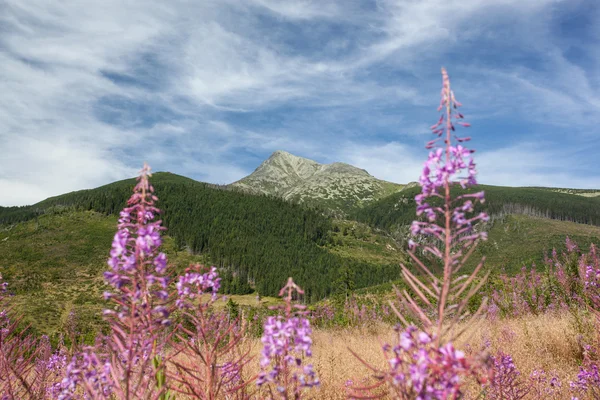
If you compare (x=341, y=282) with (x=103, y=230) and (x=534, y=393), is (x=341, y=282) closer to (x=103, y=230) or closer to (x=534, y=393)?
(x=534, y=393)

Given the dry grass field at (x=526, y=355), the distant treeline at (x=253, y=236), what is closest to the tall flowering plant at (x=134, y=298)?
the dry grass field at (x=526, y=355)

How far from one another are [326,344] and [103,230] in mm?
Answer: 110410

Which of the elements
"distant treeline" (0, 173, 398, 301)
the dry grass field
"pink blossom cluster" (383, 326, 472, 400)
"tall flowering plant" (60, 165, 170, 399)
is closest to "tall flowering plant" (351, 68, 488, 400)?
"pink blossom cluster" (383, 326, 472, 400)

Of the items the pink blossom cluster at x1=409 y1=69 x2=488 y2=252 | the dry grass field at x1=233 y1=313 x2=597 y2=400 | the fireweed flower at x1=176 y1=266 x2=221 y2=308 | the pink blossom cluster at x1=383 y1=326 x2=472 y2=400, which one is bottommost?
the dry grass field at x1=233 y1=313 x2=597 y2=400

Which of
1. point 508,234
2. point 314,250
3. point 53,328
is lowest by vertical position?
point 53,328

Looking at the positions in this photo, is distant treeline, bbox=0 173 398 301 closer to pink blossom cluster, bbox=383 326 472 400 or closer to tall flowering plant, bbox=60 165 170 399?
tall flowering plant, bbox=60 165 170 399

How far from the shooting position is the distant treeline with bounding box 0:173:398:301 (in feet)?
316

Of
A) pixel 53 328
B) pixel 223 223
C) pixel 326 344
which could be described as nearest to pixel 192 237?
pixel 223 223

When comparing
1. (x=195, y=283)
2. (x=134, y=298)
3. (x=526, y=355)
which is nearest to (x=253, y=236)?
(x=526, y=355)

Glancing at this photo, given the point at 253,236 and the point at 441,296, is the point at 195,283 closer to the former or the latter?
the point at 441,296

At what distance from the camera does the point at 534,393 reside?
5352mm

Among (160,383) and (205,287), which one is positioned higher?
(205,287)

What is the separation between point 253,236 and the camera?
129000 millimetres

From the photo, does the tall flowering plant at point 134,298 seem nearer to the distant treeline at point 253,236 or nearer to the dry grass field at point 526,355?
the dry grass field at point 526,355
